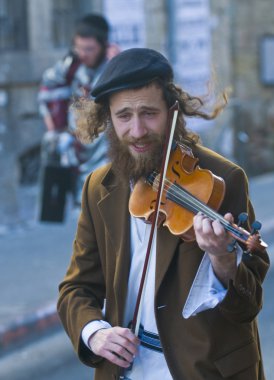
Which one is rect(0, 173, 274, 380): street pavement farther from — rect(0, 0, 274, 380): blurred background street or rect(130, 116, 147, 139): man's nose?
rect(130, 116, 147, 139): man's nose

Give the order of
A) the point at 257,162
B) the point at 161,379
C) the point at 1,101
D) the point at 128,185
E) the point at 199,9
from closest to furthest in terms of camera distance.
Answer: the point at 161,379, the point at 128,185, the point at 1,101, the point at 199,9, the point at 257,162

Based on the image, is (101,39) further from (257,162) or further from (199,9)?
(257,162)

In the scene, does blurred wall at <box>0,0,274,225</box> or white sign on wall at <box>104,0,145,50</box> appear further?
white sign on wall at <box>104,0,145,50</box>

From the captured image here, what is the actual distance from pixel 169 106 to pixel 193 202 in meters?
0.40

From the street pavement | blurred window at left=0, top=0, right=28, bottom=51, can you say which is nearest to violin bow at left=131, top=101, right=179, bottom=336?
the street pavement

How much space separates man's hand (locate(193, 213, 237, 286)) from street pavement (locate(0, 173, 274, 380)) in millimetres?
3482

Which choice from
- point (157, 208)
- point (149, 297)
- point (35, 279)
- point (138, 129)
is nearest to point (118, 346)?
point (149, 297)

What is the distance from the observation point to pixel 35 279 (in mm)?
8320

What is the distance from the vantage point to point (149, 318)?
2.83 metres

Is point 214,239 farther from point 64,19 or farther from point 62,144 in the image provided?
point 64,19

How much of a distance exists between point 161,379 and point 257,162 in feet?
39.1

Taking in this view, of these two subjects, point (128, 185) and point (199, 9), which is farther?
point (199, 9)

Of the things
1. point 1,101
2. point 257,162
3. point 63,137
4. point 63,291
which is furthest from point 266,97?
point 63,291

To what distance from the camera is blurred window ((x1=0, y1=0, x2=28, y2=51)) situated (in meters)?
11.1
